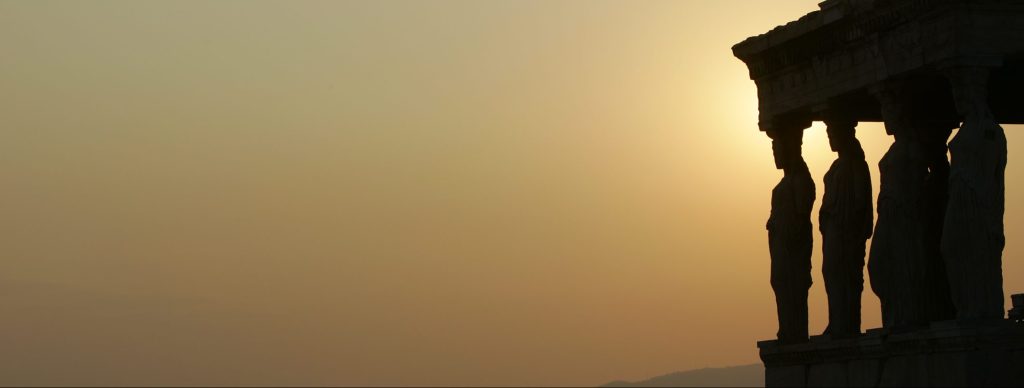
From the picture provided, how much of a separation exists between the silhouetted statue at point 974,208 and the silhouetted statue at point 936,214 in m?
1.85

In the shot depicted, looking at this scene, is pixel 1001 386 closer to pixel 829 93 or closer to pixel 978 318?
pixel 978 318

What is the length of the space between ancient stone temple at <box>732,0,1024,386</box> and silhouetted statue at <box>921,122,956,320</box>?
0.02m

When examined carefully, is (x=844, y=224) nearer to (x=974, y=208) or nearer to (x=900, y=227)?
(x=900, y=227)

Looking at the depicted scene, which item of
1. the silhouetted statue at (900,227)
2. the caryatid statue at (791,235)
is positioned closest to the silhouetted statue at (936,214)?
the silhouetted statue at (900,227)

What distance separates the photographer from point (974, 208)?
28078 mm

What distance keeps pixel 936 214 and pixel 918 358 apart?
3.15 metres

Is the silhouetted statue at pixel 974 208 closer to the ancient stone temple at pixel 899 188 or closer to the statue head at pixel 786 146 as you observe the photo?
the ancient stone temple at pixel 899 188

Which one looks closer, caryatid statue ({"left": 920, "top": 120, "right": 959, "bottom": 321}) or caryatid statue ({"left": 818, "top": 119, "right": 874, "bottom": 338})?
caryatid statue ({"left": 920, "top": 120, "right": 959, "bottom": 321})

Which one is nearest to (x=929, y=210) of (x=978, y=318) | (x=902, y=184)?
(x=902, y=184)

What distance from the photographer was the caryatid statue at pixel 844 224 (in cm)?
3169

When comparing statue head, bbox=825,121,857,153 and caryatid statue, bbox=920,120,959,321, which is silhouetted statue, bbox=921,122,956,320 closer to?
caryatid statue, bbox=920,120,959,321

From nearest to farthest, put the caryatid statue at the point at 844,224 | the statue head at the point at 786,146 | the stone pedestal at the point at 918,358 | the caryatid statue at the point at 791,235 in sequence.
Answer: the stone pedestal at the point at 918,358
the caryatid statue at the point at 844,224
the caryatid statue at the point at 791,235
the statue head at the point at 786,146

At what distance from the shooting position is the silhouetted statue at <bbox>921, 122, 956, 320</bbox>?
30.5 metres

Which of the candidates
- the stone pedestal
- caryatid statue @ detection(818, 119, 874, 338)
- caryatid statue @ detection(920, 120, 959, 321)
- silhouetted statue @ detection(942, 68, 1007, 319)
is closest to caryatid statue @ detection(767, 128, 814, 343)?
caryatid statue @ detection(818, 119, 874, 338)
